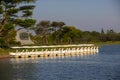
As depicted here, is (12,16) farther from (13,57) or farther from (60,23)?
(60,23)

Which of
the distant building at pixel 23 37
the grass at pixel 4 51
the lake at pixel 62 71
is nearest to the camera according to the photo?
the lake at pixel 62 71

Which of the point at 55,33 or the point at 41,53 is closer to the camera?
the point at 41,53

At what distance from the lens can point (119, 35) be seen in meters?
140

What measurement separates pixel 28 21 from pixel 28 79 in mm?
30357

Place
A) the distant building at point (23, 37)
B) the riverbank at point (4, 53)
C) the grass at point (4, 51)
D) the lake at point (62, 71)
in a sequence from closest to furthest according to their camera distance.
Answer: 1. the lake at point (62, 71)
2. the riverbank at point (4, 53)
3. the grass at point (4, 51)
4. the distant building at point (23, 37)

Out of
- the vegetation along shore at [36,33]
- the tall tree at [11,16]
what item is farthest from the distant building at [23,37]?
the tall tree at [11,16]

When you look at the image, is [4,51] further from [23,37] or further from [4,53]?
[23,37]

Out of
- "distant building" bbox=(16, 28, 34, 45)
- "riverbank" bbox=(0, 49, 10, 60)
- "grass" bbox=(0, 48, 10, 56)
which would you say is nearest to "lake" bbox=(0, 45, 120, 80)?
"riverbank" bbox=(0, 49, 10, 60)

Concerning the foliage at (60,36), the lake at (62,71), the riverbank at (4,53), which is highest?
the foliage at (60,36)

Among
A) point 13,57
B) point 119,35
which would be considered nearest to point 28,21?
point 13,57

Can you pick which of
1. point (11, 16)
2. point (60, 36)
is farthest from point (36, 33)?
point (11, 16)

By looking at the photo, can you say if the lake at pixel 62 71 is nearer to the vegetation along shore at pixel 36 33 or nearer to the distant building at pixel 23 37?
the vegetation along shore at pixel 36 33

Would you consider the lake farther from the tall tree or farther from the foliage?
the foliage

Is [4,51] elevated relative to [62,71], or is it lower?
elevated
